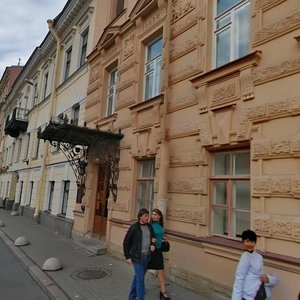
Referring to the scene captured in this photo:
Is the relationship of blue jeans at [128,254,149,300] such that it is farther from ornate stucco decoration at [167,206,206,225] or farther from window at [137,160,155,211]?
window at [137,160,155,211]

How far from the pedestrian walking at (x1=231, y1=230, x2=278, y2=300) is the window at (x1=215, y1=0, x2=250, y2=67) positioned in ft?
11.8

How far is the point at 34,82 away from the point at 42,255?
16.7 m

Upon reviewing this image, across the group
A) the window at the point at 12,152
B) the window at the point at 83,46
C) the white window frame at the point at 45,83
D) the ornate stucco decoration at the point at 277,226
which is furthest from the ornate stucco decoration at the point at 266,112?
the window at the point at 12,152

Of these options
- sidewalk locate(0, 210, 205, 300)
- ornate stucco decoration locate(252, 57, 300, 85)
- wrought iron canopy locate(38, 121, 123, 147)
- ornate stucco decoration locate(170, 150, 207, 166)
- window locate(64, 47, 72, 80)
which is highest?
window locate(64, 47, 72, 80)

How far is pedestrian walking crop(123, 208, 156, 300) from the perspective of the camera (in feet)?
16.7

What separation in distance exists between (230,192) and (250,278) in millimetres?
2104

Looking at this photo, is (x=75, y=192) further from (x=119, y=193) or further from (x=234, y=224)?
(x=234, y=224)

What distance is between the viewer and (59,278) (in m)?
6.74

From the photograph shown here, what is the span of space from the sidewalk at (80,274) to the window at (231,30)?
14.8ft

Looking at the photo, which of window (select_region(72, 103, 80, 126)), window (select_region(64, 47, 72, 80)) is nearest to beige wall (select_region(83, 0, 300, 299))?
window (select_region(72, 103, 80, 126))

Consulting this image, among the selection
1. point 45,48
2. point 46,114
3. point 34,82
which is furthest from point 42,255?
point 34,82

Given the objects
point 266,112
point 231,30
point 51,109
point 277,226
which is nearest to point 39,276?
point 277,226

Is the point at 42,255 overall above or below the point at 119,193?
below

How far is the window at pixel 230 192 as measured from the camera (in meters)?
5.64
